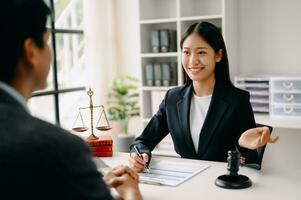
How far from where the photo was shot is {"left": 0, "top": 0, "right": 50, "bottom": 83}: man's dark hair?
75 centimetres

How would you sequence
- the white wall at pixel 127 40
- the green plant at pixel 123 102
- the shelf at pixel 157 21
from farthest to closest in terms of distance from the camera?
the white wall at pixel 127 40 < the green plant at pixel 123 102 < the shelf at pixel 157 21

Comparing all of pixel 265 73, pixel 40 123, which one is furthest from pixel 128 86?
pixel 40 123

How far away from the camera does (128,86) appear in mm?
4039

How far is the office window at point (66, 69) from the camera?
12.6 ft

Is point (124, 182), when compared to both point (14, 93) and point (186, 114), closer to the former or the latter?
point (14, 93)

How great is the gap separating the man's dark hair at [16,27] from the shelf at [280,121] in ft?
8.30

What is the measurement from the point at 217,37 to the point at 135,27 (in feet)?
6.84

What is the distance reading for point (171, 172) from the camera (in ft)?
5.89

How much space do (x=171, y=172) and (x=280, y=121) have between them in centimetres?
162

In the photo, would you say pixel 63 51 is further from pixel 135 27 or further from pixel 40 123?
pixel 40 123

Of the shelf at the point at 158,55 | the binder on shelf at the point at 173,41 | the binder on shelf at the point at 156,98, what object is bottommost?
the binder on shelf at the point at 156,98

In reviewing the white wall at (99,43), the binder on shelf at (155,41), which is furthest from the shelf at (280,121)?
the white wall at (99,43)

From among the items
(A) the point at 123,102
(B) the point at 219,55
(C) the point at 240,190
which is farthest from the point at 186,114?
(A) the point at 123,102

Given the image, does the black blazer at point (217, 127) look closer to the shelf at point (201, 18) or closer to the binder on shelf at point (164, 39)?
the shelf at point (201, 18)
